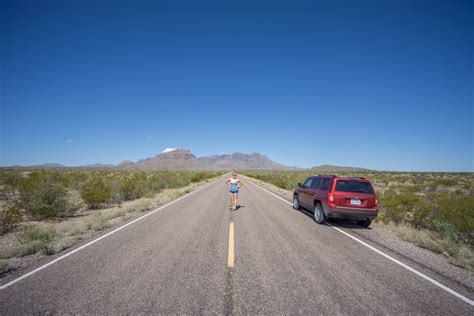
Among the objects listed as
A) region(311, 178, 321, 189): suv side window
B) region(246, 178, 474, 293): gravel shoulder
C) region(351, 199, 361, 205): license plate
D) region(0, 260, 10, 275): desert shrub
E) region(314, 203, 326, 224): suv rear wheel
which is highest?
region(311, 178, 321, 189): suv side window

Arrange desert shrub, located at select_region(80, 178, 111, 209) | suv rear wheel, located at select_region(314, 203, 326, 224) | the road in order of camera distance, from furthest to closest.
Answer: desert shrub, located at select_region(80, 178, 111, 209)
suv rear wheel, located at select_region(314, 203, 326, 224)
the road

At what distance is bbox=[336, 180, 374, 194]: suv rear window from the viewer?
776cm

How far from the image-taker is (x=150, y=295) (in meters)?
3.38

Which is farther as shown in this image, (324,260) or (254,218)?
(254,218)

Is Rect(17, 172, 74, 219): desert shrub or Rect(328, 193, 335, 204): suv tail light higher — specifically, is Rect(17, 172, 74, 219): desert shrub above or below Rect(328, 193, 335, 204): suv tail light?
below

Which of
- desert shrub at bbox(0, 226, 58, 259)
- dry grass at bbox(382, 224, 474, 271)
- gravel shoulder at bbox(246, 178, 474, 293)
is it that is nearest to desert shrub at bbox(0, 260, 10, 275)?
desert shrub at bbox(0, 226, 58, 259)

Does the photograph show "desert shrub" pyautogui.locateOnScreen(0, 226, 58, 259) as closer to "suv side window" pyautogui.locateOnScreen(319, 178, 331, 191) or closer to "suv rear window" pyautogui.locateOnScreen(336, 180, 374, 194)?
"suv side window" pyautogui.locateOnScreen(319, 178, 331, 191)

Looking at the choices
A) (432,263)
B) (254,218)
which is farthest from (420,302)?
(254,218)

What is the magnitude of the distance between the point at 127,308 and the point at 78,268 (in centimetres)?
214

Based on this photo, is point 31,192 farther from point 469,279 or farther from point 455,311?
point 469,279

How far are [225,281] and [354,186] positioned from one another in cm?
627

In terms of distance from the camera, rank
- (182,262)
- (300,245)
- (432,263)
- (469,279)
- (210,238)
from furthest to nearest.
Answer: (210,238), (300,245), (432,263), (182,262), (469,279)

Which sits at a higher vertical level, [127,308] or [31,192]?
[31,192]

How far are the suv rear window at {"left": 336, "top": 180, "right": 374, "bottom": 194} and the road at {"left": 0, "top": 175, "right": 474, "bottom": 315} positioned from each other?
2102 mm
